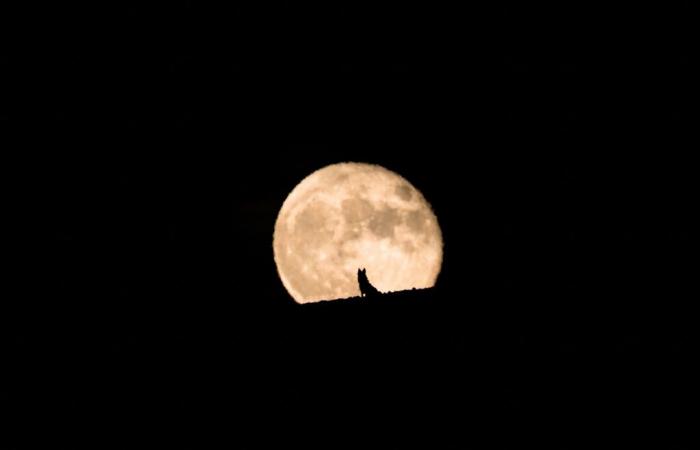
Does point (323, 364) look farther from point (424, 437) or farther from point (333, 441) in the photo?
point (424, 437)

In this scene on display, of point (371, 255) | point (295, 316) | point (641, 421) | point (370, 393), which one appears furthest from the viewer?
point (371, 255)

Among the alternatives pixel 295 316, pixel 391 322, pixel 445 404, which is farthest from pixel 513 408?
pixel 295 316

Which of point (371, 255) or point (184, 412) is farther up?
point (371, 255)

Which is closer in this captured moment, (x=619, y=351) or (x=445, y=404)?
(x=445, y=404)

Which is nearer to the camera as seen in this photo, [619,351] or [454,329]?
[454,329]

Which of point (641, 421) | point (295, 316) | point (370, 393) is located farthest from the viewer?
point (641, 421)

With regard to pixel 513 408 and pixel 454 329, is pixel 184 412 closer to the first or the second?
pixel 454 329

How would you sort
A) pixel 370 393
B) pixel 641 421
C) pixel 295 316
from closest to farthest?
pixel 295 316 < pixel 370 393 < pixel 641 421

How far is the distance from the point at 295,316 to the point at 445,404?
34.6 inches

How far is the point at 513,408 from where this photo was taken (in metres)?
3.03

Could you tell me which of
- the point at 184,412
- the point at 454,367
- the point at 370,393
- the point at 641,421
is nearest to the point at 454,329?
the point at 454,367

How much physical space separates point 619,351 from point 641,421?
36 centimetres

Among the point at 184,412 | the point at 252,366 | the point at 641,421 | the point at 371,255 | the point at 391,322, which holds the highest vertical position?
the point at 371,255

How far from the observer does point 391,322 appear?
8.84 ft
